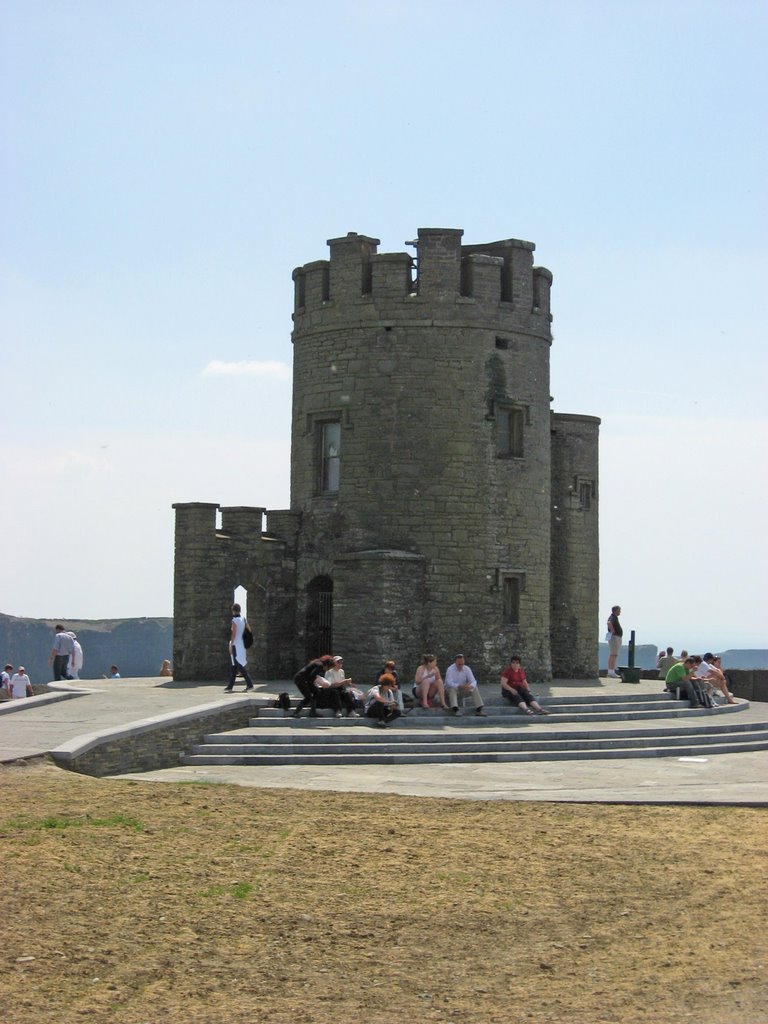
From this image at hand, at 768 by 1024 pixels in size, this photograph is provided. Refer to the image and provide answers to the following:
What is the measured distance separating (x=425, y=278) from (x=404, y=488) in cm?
428

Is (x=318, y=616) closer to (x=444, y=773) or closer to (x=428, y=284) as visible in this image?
(x=428, y=284)

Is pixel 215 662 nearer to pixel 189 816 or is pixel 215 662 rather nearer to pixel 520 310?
pixel 520 310

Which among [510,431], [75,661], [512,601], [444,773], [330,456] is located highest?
[510,431]

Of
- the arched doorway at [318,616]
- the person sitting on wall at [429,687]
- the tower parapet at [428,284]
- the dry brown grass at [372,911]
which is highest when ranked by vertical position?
the tower parapet at [428,284]

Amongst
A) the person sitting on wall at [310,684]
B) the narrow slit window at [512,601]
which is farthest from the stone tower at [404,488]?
the person sitting on wall at [310,684]

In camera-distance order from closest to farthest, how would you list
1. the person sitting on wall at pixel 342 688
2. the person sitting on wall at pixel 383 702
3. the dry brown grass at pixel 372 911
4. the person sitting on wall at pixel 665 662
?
the dry brown grass at pixel 372 911 → the person sitting on wall at pixel 383 702 → the person sitting on wall at pixel 342 688 → the person sitting on wall at pixel 665 662

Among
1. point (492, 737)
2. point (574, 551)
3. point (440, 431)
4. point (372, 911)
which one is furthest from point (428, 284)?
point (372, 911)

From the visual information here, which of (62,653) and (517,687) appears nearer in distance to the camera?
(517,687)

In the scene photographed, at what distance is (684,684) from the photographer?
2712 cm

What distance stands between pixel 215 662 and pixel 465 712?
23.2ft

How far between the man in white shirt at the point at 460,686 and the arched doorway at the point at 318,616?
6.19 m

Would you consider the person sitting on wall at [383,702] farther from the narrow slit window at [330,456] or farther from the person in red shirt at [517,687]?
the narrow slit window at [330,456]

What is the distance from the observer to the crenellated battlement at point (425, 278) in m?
29.0

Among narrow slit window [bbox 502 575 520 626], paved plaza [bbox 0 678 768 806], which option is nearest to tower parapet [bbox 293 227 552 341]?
narrow slit window [bbox 502 575 520 626]
